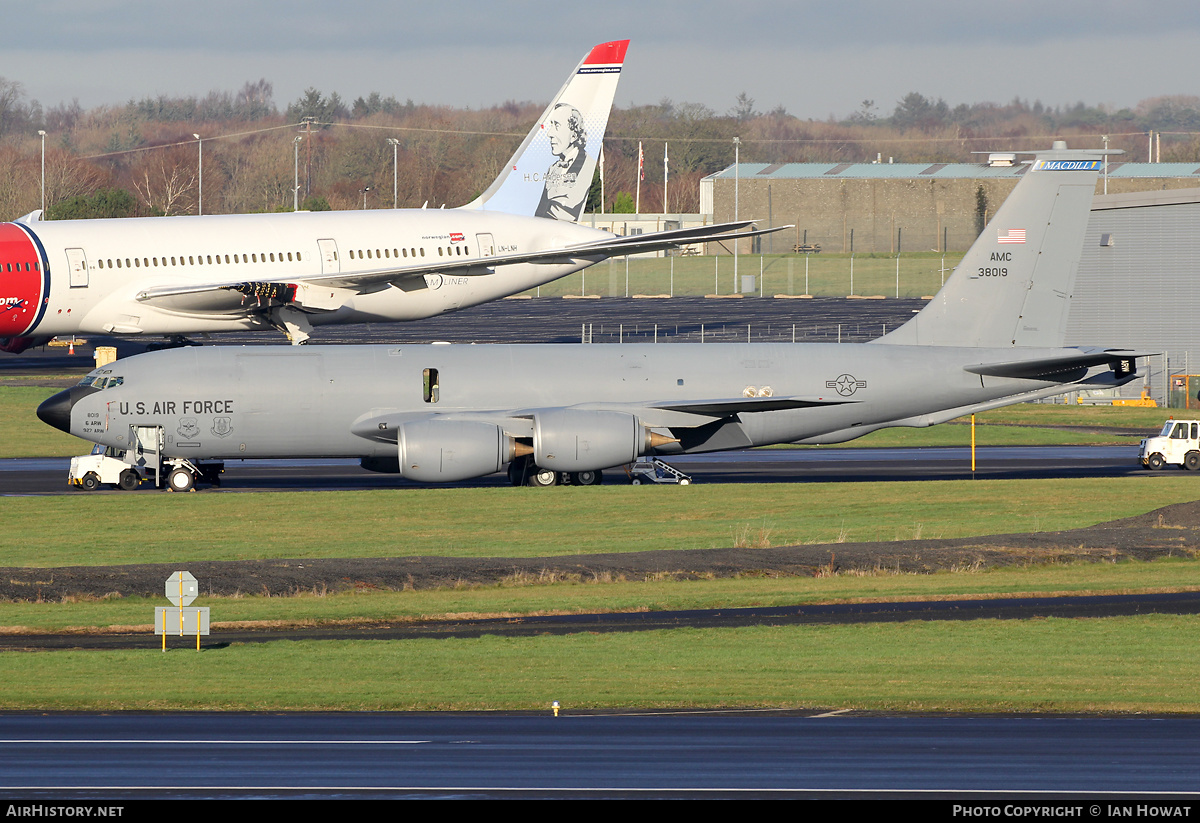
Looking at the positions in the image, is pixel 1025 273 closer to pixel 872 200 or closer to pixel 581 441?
pixel 581 441

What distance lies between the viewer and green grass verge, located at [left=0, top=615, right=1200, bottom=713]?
65.1 ft

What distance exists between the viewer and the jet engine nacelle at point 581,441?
43125 mm

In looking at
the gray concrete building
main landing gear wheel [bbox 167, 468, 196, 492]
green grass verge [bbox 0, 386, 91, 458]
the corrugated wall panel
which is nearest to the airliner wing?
green grass verge [bbox 0, 386, 91, 458]

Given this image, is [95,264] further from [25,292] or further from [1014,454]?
[1014,454]

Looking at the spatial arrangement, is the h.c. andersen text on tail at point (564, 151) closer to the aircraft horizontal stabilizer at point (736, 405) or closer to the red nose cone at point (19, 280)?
the red nose cone at point (19, 280)

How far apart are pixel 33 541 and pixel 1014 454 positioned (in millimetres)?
34812

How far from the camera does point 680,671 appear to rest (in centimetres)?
2188

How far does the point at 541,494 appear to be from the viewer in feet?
139

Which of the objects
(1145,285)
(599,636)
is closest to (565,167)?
(1145,285)

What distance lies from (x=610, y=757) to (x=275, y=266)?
45.5 metres

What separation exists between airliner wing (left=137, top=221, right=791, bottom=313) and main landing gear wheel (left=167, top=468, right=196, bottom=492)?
13.9 m

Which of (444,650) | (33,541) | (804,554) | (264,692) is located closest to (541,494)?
(804,554)

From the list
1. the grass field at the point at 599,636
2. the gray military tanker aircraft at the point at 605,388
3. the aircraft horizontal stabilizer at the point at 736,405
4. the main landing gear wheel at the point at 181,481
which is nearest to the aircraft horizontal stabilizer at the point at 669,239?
the gray military tanker aircraft at the point at 605,388

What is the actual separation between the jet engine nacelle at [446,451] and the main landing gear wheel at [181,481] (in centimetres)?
650
